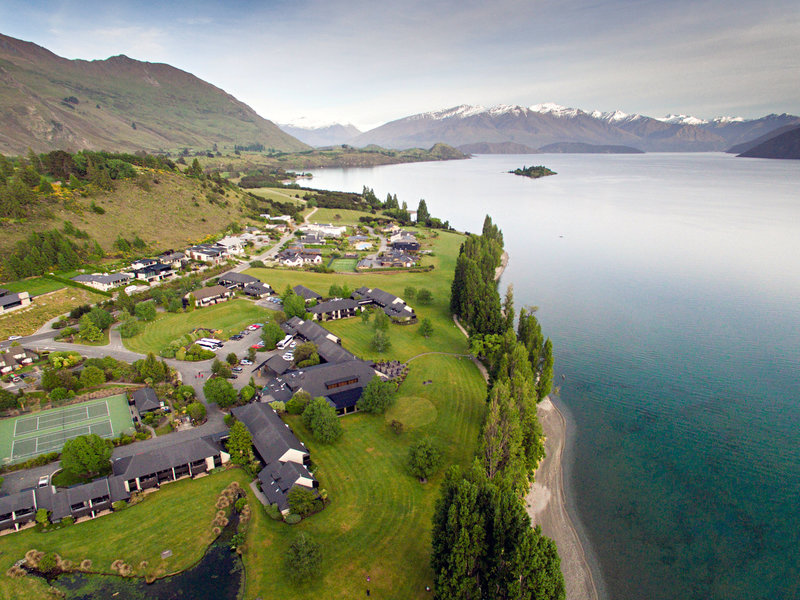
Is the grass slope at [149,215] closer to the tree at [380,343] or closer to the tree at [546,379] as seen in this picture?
the tree at [380,343]

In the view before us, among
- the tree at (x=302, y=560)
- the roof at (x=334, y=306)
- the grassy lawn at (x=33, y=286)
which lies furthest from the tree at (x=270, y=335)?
the grassy lawn at (x=33, y=286)

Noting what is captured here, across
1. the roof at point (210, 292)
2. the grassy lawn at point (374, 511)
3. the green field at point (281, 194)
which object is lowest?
the grassy lawn at point (374, 511)

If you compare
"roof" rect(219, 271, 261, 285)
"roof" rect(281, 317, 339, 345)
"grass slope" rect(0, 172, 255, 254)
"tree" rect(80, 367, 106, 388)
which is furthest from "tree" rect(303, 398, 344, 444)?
"grass slope" rect(0, 172, 255, 254)

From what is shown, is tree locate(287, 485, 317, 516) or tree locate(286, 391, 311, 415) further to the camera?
tree locate(286, 391, 311, 415)

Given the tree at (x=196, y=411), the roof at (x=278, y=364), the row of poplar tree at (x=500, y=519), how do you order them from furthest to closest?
the roof at (x=278, y=364)
the tree at (x=196, y=411)
the row of poplar tree at (x=500, y=519)

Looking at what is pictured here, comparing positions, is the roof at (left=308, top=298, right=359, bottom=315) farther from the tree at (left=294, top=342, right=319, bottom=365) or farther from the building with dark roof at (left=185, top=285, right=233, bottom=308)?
the building with dark roof at (left=185, top=285, right=233, bottom=308)

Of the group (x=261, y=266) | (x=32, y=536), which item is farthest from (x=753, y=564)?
(x=261, y=266)
